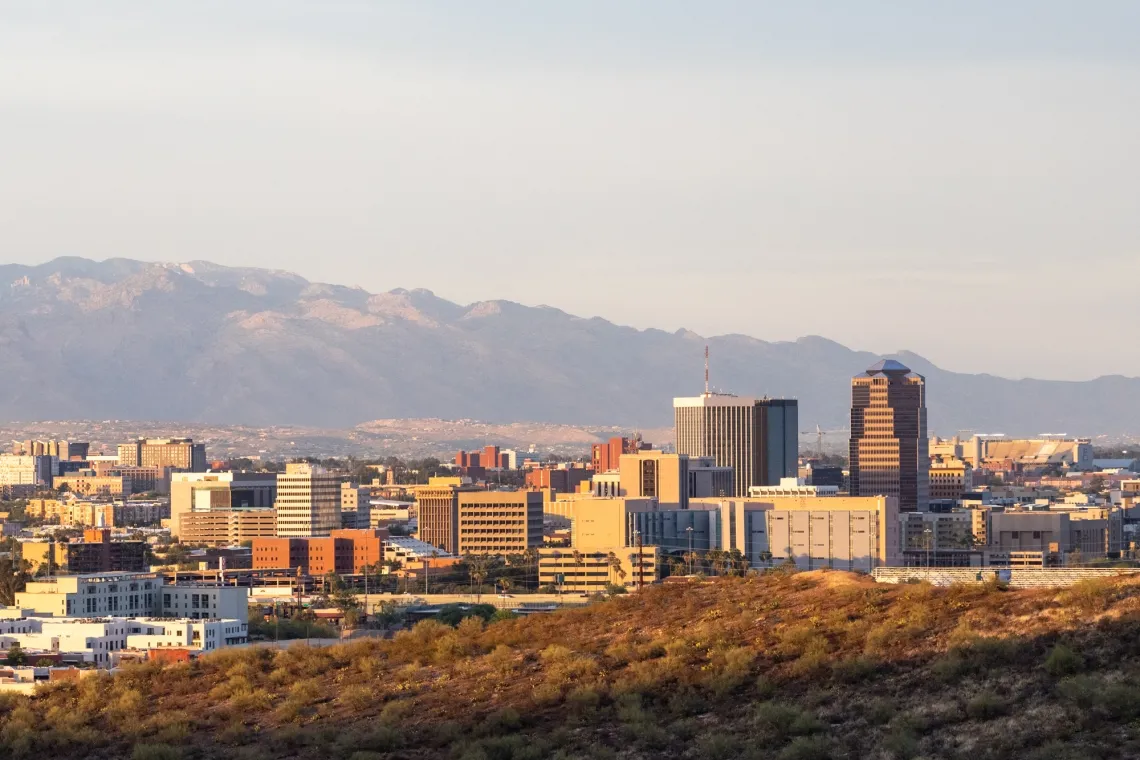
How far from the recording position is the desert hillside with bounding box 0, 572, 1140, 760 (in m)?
35.9

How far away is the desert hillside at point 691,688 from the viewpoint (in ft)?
118

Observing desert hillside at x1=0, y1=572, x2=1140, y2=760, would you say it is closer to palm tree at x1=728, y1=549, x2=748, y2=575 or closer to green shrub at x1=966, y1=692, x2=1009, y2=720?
green shrub at x1=966, y1=692, x2=1009, y2=720

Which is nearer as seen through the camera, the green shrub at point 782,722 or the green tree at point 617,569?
the green shrub at point 782,722

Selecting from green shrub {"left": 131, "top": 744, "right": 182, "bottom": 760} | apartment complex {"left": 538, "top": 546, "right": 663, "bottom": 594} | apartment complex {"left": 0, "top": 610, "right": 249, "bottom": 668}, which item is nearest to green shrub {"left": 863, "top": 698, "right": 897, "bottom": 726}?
green shrub {"left": 131, "top": 744, "right": 182, "bottom": 760}

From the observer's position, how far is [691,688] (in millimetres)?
40062

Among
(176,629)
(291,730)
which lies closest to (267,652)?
(291,730)

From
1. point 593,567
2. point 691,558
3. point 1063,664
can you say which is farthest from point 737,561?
point 1063,664

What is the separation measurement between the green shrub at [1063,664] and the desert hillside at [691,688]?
0.07ft

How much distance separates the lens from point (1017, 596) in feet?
139

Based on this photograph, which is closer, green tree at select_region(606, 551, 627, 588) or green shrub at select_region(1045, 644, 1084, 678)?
green shrub at select_region(1045, 644, 1084, 678)

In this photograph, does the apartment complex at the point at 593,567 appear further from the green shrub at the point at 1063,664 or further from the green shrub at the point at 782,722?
A: the green shrub at the point at 1063,664

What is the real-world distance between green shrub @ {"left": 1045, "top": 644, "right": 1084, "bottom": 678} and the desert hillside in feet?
0.07

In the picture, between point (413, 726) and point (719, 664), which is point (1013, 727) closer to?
point (719, 664)

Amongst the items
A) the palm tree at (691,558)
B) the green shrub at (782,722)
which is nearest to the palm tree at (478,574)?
the palm tree at (691,558)
